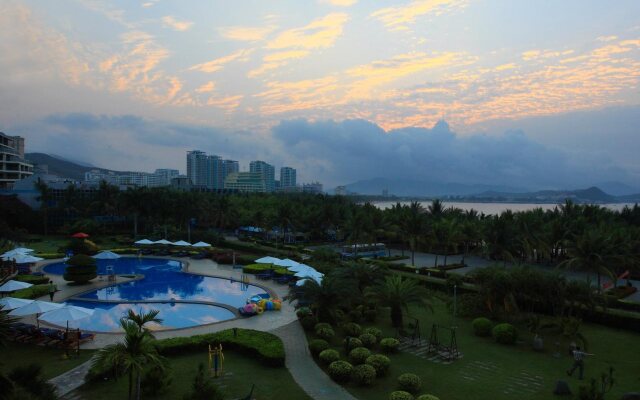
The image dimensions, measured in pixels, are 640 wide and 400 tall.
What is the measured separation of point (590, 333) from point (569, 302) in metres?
1.72

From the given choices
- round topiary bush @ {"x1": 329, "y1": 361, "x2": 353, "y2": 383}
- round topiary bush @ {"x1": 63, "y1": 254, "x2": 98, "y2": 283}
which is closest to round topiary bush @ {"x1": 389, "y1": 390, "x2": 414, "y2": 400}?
round topiary bush @ {"x1": 329, "y1": 361, "x2": 353, "y2": 383}

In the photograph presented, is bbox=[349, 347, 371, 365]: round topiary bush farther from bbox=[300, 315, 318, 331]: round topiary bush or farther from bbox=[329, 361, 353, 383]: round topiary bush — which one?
bbox=[300, 315, 318, 331]: round topiary bush

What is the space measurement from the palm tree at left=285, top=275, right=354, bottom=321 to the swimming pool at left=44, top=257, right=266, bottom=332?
18.9 feet

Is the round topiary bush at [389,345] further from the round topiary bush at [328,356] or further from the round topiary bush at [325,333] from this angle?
the round topiary bush at [328,356]

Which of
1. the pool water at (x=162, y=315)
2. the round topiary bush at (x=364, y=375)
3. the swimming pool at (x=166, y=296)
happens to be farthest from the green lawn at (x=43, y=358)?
the round topiary bush at (x=364, y=375)

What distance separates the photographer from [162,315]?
25.4 meters

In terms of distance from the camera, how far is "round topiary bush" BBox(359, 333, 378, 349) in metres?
19.1

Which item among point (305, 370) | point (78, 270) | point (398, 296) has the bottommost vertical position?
point (305, 370)

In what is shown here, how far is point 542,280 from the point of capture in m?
21.9

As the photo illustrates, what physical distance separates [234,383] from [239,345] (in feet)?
10.1

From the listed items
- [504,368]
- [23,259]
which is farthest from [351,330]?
[23,259]

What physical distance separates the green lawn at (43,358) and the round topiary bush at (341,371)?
32.5 feet

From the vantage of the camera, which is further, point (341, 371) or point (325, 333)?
point (325, 333)

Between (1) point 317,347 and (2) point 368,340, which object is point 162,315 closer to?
(1) point 317,347
